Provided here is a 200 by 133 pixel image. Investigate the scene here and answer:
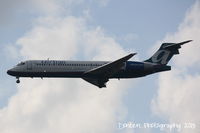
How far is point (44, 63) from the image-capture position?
6612cm

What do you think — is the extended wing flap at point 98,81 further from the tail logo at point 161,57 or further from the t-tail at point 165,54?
the tail logo at point 161,57

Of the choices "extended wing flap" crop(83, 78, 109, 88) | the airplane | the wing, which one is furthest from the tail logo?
"extended wing flap" crop(83, 78, 109, 88)

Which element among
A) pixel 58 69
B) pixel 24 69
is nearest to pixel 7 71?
pixel 24 69

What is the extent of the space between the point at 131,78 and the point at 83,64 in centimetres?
842

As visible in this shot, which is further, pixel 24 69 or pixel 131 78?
pixel 131 78

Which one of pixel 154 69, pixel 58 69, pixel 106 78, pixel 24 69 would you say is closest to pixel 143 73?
pixel 154 69

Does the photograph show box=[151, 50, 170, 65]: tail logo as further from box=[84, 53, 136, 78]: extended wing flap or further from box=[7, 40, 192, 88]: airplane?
box=[84, 53, 136, 78]: extended wing flap

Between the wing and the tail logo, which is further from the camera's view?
the tail logo

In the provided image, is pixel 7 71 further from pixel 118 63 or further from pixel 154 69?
pixel 154 69

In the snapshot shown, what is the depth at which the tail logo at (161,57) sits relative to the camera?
71.5 metres

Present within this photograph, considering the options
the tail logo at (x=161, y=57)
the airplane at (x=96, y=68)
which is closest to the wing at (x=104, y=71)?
the airplane at (x=96, y=68)

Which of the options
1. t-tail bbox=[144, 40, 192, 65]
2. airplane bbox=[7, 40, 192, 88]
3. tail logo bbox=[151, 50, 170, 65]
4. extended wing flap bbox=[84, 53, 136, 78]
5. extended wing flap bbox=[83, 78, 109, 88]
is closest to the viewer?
extended wing flap bbox=[84, 53, 136, 78]

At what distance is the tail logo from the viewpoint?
7150 centimetres

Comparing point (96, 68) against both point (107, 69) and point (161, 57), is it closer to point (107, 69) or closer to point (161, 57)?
point (107, 69)
